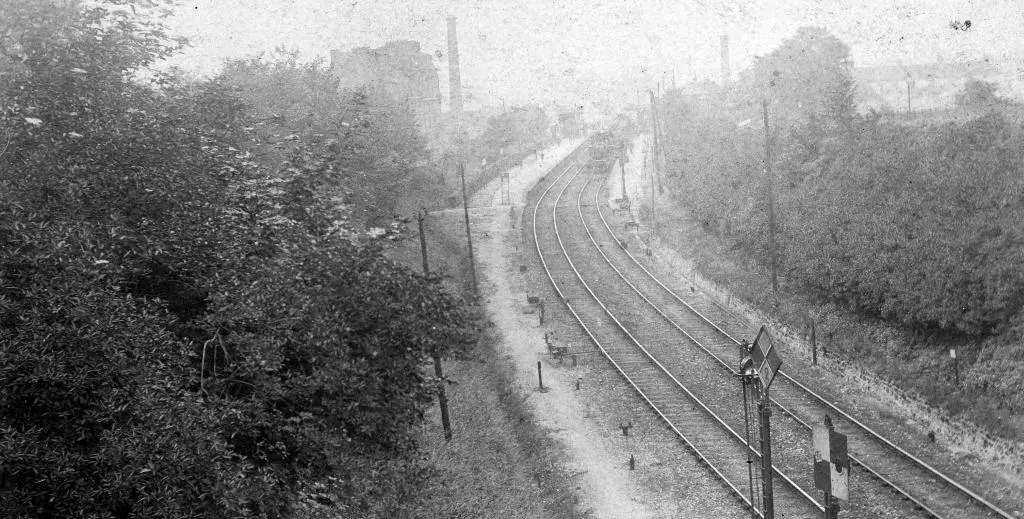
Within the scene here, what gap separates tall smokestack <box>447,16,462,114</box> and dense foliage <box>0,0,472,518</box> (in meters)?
58.3

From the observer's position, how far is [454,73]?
229 feet

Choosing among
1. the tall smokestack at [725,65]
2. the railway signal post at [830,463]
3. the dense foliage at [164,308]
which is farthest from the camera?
the tall smokestack at [725,65]

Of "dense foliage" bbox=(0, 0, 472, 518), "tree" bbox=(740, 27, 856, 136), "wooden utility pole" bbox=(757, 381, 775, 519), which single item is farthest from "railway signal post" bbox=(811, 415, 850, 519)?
"tree" bbox=(740, 27, 856, 136)

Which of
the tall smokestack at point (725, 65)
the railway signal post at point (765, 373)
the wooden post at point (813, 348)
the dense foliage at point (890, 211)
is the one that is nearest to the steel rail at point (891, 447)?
the wooden post at point (813, 348)

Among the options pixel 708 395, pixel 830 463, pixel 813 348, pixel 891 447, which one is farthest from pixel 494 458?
→ pixel 830 463

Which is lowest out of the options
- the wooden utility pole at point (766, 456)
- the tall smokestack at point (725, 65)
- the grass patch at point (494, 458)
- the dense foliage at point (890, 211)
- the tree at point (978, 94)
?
the grass patch at point (494, 458)

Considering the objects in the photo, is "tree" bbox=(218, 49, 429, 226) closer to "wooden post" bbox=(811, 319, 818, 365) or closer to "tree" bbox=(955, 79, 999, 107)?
"wooden post" bbox=(811, 319, 818, 365)

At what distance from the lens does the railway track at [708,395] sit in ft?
40.0

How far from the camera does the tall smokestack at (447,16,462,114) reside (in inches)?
2628

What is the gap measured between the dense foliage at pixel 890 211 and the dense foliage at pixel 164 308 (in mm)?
12856

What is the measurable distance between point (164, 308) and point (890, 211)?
18.8 meters

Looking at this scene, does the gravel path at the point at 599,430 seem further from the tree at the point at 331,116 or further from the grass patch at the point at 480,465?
the tree at the point at 331,116

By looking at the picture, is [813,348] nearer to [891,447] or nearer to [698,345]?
[698,345]

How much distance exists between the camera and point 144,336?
6.38 m
